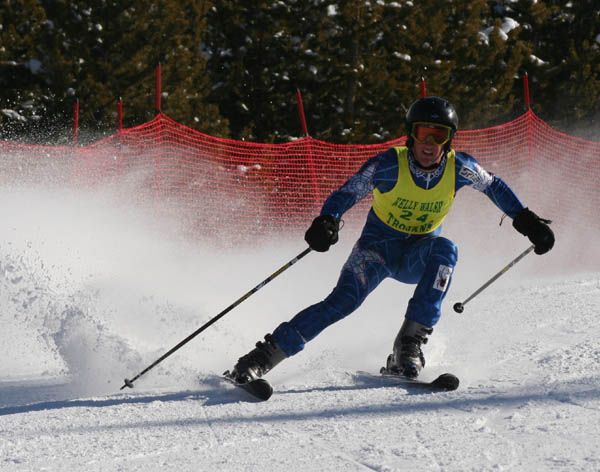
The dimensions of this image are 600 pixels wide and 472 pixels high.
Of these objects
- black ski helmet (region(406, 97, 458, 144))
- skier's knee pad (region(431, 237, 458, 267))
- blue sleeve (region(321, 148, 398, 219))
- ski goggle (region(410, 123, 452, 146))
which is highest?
black ski helmet (region(406, 97, 458, 144))

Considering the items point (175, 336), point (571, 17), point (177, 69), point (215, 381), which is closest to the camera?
point (215, 381)

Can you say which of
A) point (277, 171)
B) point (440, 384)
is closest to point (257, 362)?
point (440, 384)

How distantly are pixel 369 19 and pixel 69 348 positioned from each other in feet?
45.5

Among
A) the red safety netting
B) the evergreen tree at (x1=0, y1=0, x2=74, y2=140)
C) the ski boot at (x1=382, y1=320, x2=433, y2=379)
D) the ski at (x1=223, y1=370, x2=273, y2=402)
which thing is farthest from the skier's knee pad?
the evergreen tree at (x1=0, y1=0, x2=74, y2=140)

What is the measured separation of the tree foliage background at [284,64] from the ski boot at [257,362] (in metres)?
11.8

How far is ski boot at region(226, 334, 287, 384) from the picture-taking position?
450 centimetres

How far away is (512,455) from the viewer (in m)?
3.33

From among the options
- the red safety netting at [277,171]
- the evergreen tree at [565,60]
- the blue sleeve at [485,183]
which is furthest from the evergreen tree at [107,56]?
the blue sleeve at [485,183]

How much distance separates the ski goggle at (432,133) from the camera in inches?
189

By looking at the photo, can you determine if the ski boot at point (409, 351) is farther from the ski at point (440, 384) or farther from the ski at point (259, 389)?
the ski at point (259, 389)

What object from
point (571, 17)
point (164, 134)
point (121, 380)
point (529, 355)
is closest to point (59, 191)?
point (164, 134)

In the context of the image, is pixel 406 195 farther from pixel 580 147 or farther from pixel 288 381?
pixel 580 147

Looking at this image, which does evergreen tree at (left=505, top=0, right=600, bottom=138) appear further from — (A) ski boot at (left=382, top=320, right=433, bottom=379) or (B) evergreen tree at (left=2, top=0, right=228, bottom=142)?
(A) ski boot at (left=382, top=320, right=433, bottom=379)

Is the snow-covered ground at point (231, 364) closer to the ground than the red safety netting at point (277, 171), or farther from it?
closer to the ground
